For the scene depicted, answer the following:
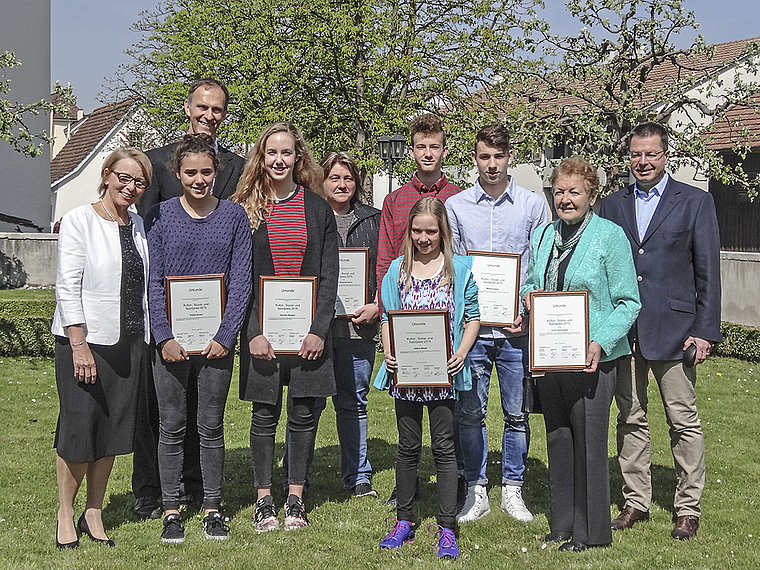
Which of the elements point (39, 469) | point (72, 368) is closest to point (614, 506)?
point (72, 368)

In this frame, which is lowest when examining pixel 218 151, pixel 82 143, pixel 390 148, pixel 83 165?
A: pixel 218 151

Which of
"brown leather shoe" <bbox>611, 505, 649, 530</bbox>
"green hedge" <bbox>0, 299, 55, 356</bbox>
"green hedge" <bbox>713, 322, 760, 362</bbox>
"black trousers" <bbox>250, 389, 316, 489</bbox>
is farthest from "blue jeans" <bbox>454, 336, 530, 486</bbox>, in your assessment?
"green hedge" <bbox>0, 299, 55, 356</bbox>

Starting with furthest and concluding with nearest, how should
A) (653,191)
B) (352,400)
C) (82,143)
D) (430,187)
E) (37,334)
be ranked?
(82,143)
(37,334)
(352,400)
(430,187)
(653,191)

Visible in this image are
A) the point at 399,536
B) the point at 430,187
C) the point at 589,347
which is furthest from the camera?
the point at 430,187

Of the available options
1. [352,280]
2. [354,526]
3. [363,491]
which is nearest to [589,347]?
[352,280]

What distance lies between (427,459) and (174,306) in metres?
3.41

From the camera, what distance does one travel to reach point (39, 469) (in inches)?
286

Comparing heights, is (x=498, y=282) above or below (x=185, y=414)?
above

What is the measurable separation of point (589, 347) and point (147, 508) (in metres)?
3.33

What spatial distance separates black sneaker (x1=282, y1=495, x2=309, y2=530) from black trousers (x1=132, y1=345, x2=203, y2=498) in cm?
80

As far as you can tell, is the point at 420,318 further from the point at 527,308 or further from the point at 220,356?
the point at 220,356

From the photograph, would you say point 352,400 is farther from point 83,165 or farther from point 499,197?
point 83,165

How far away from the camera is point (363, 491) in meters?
6.47

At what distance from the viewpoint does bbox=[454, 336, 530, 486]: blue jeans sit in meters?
5.65
